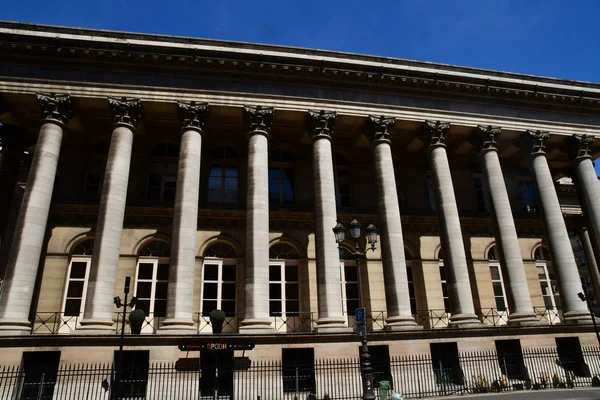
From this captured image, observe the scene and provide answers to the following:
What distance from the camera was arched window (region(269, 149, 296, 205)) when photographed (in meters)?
25.1

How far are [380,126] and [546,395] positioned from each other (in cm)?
1338

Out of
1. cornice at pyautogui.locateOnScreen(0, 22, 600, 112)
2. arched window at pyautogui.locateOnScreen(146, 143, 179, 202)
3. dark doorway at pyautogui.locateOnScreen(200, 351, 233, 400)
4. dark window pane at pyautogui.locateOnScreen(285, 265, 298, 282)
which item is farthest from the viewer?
arched window at pyautogui.locateOnScreen(146, 143, 179, 202)

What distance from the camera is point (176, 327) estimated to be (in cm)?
1666

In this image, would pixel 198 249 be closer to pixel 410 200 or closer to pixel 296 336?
pixel 296 336

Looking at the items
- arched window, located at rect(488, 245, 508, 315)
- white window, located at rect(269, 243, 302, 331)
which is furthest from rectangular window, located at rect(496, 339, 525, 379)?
white window, located at rect(269, 243, 302, 331)

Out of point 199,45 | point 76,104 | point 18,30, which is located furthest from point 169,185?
point 18,30

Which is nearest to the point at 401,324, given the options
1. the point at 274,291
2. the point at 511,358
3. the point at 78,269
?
the point at 511,358

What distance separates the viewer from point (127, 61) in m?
20.2

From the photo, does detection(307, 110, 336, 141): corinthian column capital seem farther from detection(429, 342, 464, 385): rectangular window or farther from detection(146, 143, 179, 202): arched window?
detection(429, 342, 464, 385): rectangular window

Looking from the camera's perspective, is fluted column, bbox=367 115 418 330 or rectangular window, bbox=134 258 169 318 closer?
fluted column, bbox=367 115 418 330

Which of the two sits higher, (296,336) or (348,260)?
(348,260)

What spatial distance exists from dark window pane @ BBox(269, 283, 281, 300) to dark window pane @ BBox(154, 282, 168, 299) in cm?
530

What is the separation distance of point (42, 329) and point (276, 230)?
473 inches

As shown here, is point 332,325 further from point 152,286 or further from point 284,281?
point 152,286
